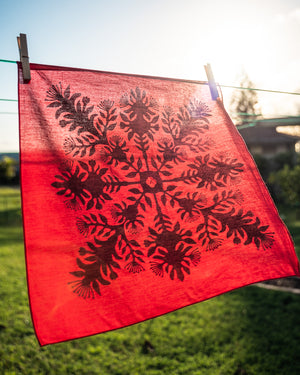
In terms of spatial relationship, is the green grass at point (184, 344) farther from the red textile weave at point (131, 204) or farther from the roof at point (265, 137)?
the roof at point (265, 137)

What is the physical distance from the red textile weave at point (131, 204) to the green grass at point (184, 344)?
217 centimetres

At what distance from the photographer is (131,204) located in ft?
5.99

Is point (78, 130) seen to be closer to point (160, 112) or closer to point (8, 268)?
point (160, 112)

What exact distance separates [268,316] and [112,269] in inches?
146

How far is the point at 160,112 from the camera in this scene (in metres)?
2.03

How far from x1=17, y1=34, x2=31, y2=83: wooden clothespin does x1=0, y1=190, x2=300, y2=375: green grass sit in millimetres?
3259

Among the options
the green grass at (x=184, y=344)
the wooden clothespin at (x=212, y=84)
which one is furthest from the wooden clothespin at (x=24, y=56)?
the green grass at (x=184, y=344)

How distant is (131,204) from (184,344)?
2.90m

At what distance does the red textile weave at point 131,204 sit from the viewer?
160 centimetres

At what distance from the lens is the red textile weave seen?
5.24ft

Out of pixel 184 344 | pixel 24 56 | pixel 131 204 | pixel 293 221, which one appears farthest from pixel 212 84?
pixel 293 221

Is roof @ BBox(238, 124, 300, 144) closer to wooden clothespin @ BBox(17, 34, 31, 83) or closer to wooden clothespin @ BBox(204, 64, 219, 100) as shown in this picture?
wooden clothespin @ BBox(204, 64, 219, 100)

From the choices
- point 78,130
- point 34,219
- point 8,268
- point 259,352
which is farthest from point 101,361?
point 8,268

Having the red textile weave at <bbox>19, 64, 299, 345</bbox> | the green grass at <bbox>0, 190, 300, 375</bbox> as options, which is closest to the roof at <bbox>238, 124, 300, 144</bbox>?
the green grass at <bbox>0, 190, 300, 375</bbox>
